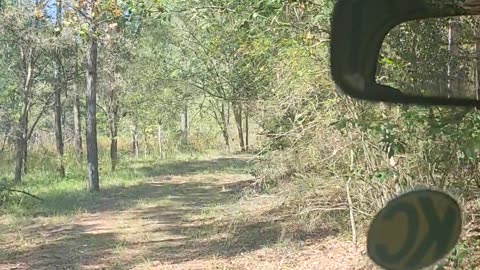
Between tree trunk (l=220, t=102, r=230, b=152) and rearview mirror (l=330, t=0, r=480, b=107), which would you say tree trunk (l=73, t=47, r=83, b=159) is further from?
rearview mirror (l=330, t=0, r=480, b=107)

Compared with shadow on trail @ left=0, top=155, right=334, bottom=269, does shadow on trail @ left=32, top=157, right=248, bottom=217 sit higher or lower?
higher

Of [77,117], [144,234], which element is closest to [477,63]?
[144,234]

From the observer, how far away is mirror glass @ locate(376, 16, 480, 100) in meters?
1.88

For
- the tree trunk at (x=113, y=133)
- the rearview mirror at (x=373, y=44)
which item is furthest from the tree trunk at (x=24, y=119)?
the rearview mirror at (x=373, y=44)

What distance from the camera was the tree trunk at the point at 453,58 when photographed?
1843 mm

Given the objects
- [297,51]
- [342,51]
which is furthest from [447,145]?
[342,51]

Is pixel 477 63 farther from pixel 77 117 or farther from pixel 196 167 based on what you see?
pixel 196 167

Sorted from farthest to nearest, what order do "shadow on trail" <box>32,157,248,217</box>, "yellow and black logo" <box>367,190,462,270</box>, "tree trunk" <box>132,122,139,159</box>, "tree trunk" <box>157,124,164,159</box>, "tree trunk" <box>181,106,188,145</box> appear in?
1. "tree trunk" <box>157,124,164,159</box>
2. "tree trunk" <box>132,122,139,159</box>
3. "tree trunk" <box>181,106,188,145</box>
4. "shadow on trail" <box>32,157,248,217</box>
5. "yellow and black logo" <box>367,190,462,270</box>

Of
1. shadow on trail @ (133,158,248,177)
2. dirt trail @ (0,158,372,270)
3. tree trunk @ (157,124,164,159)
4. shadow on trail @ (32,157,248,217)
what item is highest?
tree trunk @ (157,124,164,159)

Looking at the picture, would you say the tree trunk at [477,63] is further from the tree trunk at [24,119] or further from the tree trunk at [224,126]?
the tree trunk at [224,126]

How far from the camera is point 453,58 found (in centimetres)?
238

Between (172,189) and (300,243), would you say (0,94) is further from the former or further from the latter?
(300,243)

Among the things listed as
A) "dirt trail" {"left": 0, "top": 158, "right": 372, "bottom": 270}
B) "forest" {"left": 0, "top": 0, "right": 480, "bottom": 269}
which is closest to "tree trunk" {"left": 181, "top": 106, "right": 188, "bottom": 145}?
"forest" {"left": 0, "top": 0, "right": 480, "bottom": 269}

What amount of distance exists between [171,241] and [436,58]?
19.0 feet
